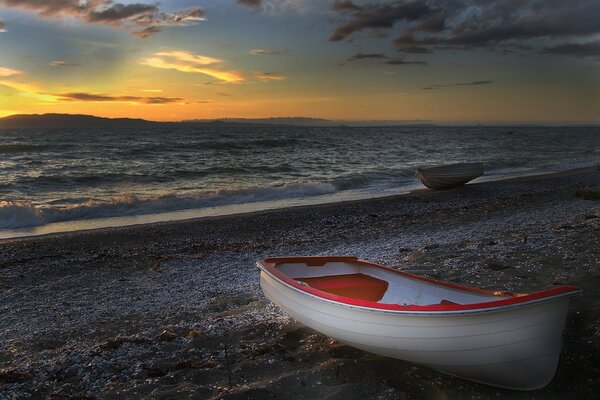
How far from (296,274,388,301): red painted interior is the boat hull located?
1.48 metres

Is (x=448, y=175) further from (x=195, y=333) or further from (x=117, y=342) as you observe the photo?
(x=117, y=342)

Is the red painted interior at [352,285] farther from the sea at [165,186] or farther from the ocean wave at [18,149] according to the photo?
the ocean wave at [18,149]

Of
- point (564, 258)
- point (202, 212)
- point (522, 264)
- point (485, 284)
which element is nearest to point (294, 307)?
point (485, 284)

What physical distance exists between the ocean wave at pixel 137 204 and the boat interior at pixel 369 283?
11.4 m

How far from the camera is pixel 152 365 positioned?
504 cm

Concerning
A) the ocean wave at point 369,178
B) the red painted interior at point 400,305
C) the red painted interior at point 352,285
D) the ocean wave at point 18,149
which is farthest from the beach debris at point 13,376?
the ocean wave at point 18,149

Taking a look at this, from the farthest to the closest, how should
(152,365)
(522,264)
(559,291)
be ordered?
1. (522,264)
2. (152,365)
3. (559,291)

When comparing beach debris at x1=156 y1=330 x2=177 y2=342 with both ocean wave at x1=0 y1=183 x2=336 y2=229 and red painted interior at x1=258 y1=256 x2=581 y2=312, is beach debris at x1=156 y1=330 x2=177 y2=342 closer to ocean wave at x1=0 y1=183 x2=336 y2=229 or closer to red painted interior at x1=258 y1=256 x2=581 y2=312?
red painted interior at x1=258 y1=256 x2=581 y2=312

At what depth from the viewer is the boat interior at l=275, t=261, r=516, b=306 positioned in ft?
17.6

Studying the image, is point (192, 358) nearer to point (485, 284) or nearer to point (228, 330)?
point (228, 330)

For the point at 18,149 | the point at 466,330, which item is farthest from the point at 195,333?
the point at 18,149

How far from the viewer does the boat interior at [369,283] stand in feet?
17.6

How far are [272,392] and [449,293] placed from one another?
228 centimetres

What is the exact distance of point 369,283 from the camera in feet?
19.9
